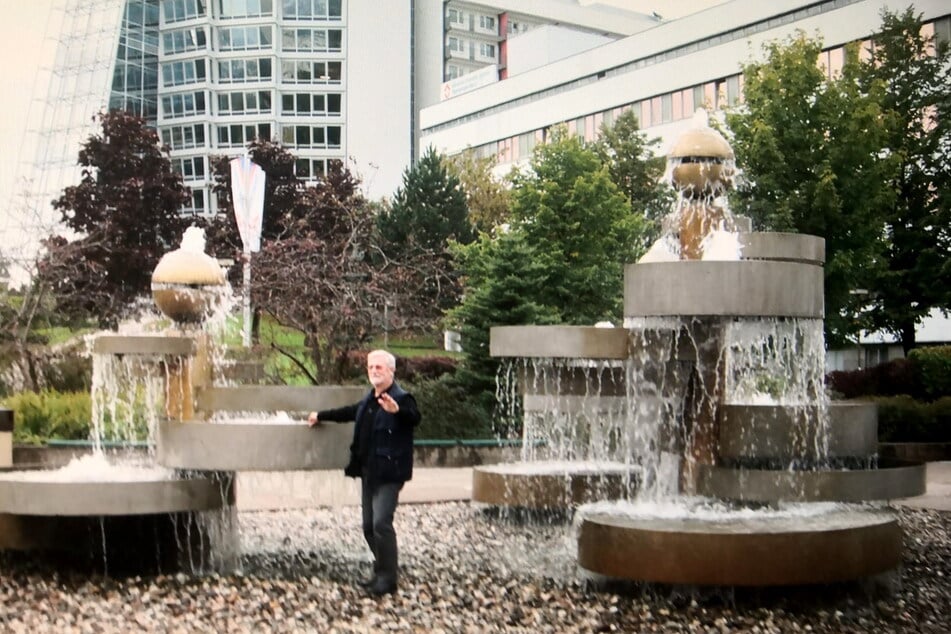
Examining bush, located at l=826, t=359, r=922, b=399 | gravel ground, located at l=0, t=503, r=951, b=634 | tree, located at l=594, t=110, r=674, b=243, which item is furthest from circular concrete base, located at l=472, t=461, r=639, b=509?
tree, located at l=594, t=110, r=674, b=243

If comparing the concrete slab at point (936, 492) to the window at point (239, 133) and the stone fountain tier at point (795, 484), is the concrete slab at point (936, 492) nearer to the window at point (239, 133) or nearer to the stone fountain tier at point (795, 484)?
the stone fountain tier at point (795, 484)

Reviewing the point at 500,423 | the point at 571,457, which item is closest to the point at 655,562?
the point at 571,457

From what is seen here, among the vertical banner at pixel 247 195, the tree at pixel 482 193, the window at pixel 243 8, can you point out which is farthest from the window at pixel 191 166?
the vertical banner at pixel 247 195

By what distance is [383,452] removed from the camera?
7.28m

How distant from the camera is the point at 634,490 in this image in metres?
10.9

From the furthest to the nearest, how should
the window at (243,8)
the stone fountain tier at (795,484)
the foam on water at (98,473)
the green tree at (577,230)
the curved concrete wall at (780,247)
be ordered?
the window at (243,8) → the green tree at (577,230) → the curved concrete wall at (780,247) → the foam on water at (98,473) → the stone fountain tier at (795,484)

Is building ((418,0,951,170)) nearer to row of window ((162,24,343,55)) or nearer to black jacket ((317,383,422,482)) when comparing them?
row of window ((162,24,343,55))

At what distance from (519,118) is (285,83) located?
22.6 metres

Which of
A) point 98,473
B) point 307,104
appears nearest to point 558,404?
point 98,473

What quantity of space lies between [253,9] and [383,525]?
237ft

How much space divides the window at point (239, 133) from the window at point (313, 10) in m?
7.09

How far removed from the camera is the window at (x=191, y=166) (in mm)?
75375

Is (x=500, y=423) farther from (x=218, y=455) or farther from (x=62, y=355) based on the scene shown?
(x=218, y=455)

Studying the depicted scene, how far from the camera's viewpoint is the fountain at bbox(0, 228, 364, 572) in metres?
7.66
